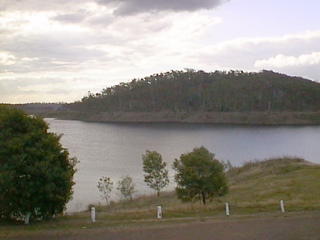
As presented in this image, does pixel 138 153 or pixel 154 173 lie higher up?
pixel 138 153

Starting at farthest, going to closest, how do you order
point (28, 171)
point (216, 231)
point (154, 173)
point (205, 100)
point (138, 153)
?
point (205, 100)
point (138, 153)
point (154, 173)
point (28, 171)
point (216, 231)

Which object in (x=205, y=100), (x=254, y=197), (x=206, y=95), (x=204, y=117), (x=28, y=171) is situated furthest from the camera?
(x=206, y=95)

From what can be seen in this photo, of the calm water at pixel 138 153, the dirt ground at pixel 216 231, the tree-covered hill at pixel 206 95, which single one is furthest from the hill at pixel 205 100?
the dirt ground at pixel 216 231

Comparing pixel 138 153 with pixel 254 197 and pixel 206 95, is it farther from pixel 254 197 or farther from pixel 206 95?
pixel 206 95

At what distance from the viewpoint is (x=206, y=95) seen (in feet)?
473

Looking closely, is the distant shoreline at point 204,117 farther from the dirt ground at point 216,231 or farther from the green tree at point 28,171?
the dirt ground at point 216,231

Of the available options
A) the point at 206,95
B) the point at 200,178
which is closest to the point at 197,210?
the point at 200,178

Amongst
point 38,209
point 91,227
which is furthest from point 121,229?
point 38,209

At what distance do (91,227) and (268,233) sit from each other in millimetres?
4853

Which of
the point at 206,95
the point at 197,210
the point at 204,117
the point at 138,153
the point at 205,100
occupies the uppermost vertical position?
the point at 206,95

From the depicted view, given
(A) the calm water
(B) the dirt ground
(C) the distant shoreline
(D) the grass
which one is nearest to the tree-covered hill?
(C) the distant shoreline

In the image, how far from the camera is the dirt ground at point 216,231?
9.79 metres

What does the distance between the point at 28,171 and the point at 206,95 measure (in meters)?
135

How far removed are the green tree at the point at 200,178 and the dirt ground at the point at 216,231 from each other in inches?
257
